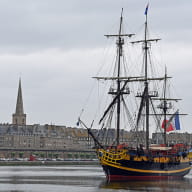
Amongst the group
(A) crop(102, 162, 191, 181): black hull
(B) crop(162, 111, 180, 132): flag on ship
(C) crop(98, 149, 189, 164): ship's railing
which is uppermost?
(B) crop(162, 111, 180, 132): flag on ship

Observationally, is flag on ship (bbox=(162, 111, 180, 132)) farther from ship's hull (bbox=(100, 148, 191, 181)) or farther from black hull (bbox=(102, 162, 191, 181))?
ship's hull (bbox=(100, 148, 191, 181))

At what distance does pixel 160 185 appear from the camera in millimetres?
74125

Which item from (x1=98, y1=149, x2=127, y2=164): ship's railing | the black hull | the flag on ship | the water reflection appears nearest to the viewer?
the water reflection

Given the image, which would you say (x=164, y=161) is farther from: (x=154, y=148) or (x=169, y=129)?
(x=169, y=129)

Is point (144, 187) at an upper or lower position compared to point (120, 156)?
lower

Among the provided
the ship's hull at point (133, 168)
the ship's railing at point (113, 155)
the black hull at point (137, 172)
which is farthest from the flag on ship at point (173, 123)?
the ship's railing at point (113, 155)

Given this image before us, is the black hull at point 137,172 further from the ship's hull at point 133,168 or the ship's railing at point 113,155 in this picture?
the ship's railing at point 113,155

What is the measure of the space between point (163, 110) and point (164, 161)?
25.0 m

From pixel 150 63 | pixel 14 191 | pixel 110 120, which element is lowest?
pixel 14 191

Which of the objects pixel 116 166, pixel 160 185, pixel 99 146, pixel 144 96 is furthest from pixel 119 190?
pixel 144 96

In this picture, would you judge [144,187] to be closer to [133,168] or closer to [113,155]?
[113,155]

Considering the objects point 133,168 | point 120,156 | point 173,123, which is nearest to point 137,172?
point 133,168

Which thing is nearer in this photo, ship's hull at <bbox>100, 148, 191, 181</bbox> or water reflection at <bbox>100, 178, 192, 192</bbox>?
water reflection at <bbox>100, 178, 192, 192</bbox>

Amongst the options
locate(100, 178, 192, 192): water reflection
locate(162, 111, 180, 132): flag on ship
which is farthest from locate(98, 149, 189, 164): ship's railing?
locate(162, 111, 180, 132): flag on ship
